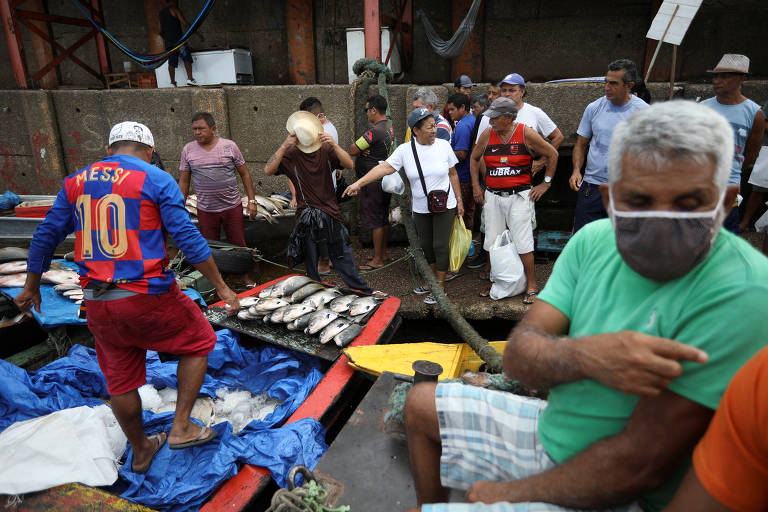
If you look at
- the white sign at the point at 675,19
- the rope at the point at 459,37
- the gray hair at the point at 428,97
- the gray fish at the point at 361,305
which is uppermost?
the rope at the point at 459,37

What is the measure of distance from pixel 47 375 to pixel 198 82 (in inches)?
306

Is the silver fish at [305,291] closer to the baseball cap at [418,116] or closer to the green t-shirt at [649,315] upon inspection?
the baseball cap at [418,116]

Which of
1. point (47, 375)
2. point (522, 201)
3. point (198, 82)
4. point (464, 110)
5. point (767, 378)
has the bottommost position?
point (47, 375)

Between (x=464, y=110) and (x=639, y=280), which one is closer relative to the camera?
(x=639, y=280)

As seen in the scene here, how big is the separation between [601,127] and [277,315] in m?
3.59

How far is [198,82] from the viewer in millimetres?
9688

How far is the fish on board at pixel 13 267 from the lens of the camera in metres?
4.53

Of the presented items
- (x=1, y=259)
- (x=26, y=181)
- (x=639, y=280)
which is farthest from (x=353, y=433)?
(x=26, y=181)

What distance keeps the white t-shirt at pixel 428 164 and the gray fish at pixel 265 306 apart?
1842 mm

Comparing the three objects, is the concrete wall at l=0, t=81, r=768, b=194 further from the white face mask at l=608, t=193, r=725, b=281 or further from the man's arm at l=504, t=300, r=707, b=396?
the white face mask at l=608, t=193, r=725, b=281

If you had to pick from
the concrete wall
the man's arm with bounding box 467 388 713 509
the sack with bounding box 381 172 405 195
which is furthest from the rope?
the man's arm with bounding box 467 388 713 509

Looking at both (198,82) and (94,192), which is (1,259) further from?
(198,82)

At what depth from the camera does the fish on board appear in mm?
4527

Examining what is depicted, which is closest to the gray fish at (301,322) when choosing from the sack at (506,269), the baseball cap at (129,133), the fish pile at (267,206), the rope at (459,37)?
the baseball cap at (129,133)
